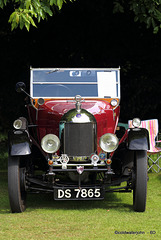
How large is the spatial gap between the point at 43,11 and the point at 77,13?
225 inches

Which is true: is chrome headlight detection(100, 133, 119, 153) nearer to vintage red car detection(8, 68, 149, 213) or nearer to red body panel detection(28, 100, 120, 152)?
vintage red car detection(8, 68, 149, 213)

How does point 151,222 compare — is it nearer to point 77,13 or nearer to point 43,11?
point 43,11

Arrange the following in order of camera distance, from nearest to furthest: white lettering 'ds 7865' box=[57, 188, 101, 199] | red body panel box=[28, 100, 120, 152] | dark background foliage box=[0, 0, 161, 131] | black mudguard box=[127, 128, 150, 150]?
1. white lettering 'ds 7865' box=[57, 188, 101, 199]
2. black mudguard box=[127, 128, 150, 150]
3. red body panel box=[28, 100, 120, 152]
4. dark background foliage box=[0, 0, 161, 131]

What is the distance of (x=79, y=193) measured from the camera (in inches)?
251

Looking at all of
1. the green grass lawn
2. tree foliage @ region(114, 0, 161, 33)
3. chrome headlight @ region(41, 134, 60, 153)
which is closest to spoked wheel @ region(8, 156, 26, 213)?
the green grass lawn

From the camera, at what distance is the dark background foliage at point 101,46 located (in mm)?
13617

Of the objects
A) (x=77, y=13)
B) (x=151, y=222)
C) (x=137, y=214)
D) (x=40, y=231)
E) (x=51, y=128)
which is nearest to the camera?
(x=40, y=231)

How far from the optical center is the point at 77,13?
13.7 m

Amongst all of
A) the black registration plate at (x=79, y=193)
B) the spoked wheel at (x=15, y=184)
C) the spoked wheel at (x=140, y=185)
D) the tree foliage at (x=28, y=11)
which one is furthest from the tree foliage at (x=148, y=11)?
the spoked wheel at (x=15, y=184)

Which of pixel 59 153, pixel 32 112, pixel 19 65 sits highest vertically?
pixel 19 65

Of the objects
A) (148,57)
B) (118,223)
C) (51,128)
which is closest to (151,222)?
(118,223)

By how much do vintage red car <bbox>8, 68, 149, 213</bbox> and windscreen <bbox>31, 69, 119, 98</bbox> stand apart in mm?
24

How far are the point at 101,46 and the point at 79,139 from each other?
24.7 ft

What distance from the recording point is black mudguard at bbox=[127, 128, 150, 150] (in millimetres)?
6500
